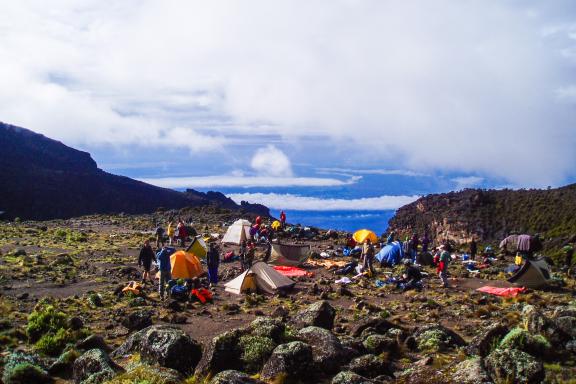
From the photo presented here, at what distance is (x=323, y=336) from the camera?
10172 millimetres

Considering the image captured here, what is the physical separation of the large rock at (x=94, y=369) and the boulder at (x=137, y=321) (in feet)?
13.9

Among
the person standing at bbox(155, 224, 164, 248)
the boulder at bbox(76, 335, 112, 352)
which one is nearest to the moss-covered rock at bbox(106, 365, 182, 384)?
the boulder at bbox(76, 335, 112, 352)

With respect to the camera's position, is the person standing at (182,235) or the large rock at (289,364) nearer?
the large rock at (289,364)

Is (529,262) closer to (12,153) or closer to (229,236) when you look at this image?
(229,236)

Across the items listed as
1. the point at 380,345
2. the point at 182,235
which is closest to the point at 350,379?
the point at 380,345

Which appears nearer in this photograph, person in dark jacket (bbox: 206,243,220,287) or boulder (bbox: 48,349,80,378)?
boulder (bbox: 48,349,80,378)

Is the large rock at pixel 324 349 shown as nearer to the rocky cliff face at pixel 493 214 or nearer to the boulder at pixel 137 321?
the boulder at pixel 137 321

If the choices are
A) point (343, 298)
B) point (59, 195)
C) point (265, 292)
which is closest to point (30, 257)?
point (265, 292)

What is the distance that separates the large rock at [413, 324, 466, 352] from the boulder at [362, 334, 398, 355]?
0.72 m

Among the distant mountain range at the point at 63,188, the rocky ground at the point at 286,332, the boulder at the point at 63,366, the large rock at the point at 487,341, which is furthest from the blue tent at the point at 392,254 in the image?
the distant mountain range at the point at 63,188

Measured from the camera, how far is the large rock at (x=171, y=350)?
9945 mm

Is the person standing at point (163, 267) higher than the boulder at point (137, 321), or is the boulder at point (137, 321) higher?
the person standing at point (163, 267)

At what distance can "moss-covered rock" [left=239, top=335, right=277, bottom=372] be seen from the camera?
31.8ft

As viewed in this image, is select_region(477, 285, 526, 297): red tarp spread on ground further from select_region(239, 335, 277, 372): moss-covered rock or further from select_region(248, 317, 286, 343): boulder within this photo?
select_region(239, 335, 277, 372): moss-covered rock
